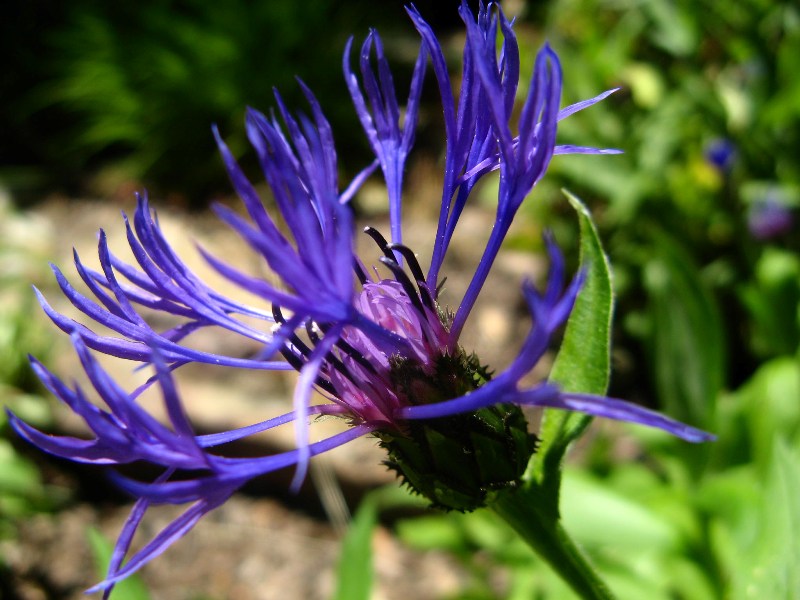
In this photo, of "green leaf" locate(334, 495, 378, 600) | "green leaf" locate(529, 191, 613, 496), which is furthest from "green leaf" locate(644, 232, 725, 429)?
"green leaf" locate(529, 191, 613, 496)

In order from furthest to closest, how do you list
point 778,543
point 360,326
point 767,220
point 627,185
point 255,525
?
point 255,525
point 767,220
point 627,185
point 778,543
point 360,326

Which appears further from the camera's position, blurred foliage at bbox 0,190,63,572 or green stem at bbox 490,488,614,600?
blurred foliage at bbox 0,190,63,572

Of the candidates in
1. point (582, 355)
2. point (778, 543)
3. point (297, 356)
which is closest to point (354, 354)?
point (297, 356)

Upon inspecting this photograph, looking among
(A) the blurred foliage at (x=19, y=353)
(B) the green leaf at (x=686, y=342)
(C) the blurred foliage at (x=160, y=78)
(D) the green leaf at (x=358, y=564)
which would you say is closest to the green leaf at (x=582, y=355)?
(D) the green leaf at (x=358, y=564)

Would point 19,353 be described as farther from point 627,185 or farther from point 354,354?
point 354,354

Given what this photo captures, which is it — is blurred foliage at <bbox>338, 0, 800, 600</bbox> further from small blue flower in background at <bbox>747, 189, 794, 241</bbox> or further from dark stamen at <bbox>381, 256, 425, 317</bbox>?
dark stamen at <bbox>381, 256, 425, 317</bbox>

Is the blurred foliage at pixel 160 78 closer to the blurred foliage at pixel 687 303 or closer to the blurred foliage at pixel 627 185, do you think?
the blurred foliage at pixel 627 185
